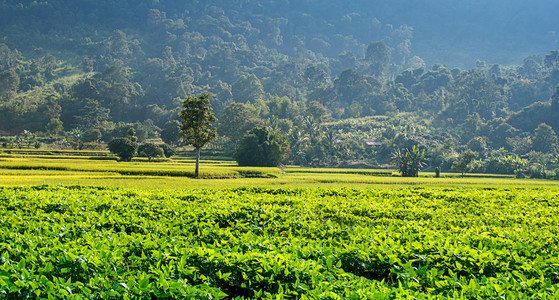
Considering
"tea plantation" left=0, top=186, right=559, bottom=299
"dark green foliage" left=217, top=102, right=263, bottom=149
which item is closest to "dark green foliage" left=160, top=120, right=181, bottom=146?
"dark green foliage" left=217, top=102, right=263, bottom=149

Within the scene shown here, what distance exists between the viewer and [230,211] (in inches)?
439

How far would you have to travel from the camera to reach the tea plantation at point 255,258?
5.16m

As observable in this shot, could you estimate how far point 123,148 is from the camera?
50.7 m

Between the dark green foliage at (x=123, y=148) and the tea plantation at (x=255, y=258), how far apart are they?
4023 cm

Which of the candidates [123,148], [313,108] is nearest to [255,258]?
[123,148]

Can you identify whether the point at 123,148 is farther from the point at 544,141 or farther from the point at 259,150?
the point at 544,141

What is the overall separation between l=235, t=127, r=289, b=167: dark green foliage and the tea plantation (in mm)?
40789

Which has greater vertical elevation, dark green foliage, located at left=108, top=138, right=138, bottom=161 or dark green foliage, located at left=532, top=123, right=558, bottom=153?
dark green foliage, located at left=532, top=123, right=558, bottom=153

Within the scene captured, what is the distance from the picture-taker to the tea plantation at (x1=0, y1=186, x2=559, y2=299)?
516 centimetres

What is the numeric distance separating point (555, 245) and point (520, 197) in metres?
10.2

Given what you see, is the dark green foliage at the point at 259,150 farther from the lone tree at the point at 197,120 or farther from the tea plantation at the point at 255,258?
the tea plantation at the point at 255,258

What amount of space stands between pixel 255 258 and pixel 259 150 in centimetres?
4673

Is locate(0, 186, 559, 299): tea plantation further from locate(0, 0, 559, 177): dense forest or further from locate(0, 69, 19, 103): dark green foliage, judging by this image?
locate(0, 69, 19, 103): dark green foliage

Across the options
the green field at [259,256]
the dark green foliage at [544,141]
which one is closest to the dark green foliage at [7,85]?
the green field at [259,256]
